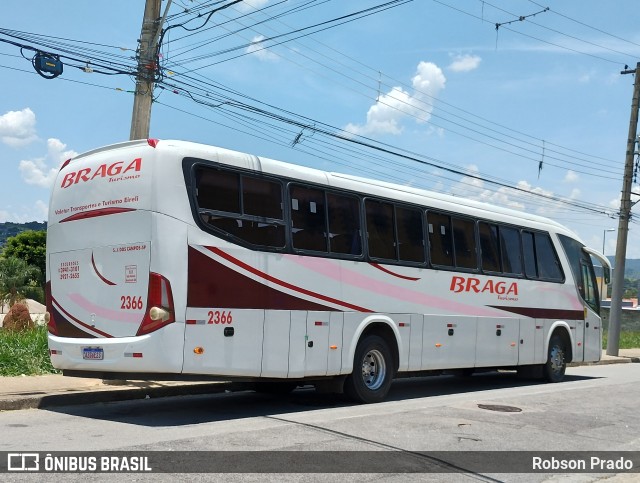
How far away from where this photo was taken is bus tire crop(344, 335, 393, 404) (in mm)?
11914

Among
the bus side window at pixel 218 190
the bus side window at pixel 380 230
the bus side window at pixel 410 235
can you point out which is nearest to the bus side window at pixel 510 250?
the bus side window at pixel 410 235

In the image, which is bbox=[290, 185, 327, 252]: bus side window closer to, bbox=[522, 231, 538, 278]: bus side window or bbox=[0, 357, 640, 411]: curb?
bbox=[0, 357, 640, 411]: curb

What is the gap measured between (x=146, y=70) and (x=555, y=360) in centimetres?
1057

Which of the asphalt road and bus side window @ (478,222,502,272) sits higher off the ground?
bus side window @ (478,222,502,272)

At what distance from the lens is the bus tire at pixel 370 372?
1191 cm

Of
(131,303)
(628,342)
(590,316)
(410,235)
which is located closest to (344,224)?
(410,235)

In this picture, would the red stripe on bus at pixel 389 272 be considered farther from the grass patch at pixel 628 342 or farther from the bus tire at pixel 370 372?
the grass patch at pixel 628 342

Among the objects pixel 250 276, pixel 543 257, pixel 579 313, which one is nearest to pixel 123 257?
pixel 250 276

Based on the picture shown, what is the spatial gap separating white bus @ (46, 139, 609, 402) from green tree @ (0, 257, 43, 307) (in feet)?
97.4

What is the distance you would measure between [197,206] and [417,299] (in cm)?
481

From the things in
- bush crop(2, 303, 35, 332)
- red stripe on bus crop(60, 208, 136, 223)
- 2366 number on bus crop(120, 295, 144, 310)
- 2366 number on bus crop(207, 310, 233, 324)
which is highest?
red stripe on bus crop(60, 208, 136, 223)

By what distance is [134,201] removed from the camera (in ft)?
32.1

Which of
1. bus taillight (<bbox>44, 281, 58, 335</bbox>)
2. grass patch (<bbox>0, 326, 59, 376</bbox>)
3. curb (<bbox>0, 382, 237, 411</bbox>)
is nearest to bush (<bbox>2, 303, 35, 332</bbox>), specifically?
grass patch (<bbox>0, 326, 59, 376</bbox>)

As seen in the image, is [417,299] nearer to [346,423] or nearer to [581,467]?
[346,423]
